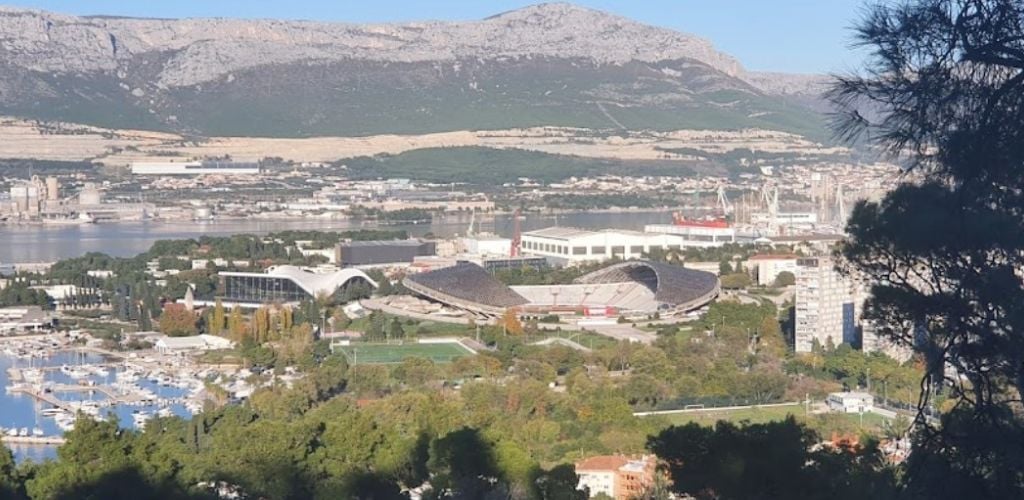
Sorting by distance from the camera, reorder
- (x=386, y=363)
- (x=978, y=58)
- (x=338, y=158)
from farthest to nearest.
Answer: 1. (x=338, y=158)
2. (x=386, y=363)
3. (x=978, y=58)

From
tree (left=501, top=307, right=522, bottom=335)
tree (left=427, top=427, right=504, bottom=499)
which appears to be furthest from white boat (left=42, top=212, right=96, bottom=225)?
tree (left=427, top=427, right=504, bottom=499)

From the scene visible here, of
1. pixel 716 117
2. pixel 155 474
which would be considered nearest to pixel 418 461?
pixel 155 474

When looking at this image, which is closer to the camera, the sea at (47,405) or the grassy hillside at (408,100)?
the sea at (47,405)

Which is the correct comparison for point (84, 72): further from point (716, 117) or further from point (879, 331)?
point (879, 331)

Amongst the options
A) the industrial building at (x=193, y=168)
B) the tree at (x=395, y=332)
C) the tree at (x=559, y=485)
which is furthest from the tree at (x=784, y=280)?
the industrial building at (x=193, y=168)

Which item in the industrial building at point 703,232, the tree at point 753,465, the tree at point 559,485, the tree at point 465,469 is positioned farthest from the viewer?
the industrial building at point 703,232

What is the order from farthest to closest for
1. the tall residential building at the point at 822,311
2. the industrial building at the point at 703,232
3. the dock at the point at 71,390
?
the industrial building at the point at 703,232, the tall residential building at the point at 822,311, the dock at the point at 71,390

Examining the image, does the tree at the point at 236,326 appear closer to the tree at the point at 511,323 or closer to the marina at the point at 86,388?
the marina at the point at 86,388

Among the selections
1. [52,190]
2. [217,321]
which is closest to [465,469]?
[217,321]
